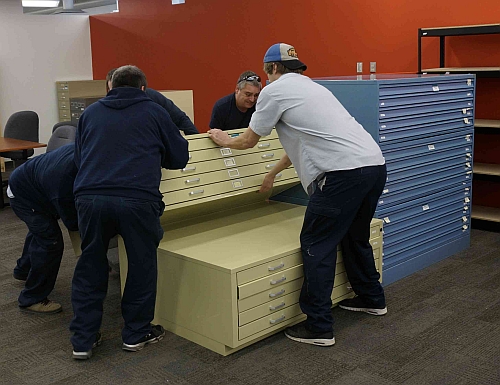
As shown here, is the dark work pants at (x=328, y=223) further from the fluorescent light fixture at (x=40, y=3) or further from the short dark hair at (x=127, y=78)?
the fluorescent light fixture at (x=40, y=3)

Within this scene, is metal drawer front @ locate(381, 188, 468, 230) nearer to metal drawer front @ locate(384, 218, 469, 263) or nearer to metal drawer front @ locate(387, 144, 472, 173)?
metal drawer front @ locate(384, 218, 469, 263)

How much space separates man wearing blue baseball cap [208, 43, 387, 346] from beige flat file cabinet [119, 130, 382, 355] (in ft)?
0.47

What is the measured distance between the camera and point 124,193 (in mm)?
2629

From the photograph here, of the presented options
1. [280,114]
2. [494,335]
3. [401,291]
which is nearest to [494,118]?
[401,291]

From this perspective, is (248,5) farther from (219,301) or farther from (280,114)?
(219,301)

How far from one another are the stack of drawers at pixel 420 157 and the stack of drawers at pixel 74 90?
20.0 ft

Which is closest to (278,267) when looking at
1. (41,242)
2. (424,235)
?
(41,242)

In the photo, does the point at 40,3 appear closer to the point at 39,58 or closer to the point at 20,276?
the point at 39,58

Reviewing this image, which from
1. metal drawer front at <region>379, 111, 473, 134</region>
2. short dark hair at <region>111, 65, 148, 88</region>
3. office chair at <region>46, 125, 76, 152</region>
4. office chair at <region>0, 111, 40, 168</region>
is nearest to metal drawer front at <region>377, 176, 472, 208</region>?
metal drawer front at <region>379, 111, 473, 134</region>

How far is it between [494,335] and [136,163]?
6.22 feet

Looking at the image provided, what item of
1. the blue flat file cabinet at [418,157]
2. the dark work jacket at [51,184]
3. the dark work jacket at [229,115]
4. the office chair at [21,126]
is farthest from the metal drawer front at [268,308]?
the office chair at [21,126]

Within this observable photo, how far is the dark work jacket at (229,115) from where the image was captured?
3.93 metres

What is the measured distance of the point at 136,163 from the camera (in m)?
2.65

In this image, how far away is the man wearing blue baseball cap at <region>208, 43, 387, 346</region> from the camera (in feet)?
9.14
